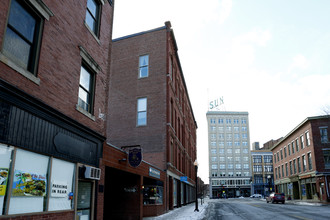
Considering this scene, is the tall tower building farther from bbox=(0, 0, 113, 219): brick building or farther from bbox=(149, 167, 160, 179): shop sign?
bbox=(0, 0, 113, 219): brick building

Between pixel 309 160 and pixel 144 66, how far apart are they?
31.7 meters

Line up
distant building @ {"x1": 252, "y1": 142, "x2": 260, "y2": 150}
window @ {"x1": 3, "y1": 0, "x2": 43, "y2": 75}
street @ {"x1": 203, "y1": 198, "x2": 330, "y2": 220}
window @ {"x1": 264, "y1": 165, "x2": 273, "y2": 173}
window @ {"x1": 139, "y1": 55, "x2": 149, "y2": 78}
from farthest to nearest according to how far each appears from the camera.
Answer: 1. distant building @ {"x1": 252, "y1": 142, "x2": 260, "y2": 150}
2. window @ {"x1": 264, "y1": 165, "x2": 273, "y2": 173}
3. window @ {"x1": 139, "y1": 55, "x2": 149, "y2": 78}
4. street @ {"x1": 203, "y1": 198, "x2": 330, "y2": 220}
5. window @ {"x1": 3, "y1": 0, "x2": 43, "y2": 75}

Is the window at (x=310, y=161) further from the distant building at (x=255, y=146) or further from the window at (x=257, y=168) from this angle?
the distant building at (x=255, y=146)

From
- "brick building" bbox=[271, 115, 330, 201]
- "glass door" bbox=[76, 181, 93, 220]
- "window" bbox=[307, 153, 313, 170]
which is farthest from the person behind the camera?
→ "window" bbox=[307, 153, 313, 170]

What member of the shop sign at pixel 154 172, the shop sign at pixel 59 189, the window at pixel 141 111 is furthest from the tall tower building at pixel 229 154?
the shop sign at pixel 59 189

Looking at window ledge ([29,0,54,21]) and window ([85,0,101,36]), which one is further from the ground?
window ([85,0,101,36])

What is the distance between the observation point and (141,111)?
24266 mm

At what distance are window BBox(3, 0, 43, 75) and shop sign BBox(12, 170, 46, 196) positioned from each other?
2.84m

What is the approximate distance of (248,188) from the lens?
98312 mm

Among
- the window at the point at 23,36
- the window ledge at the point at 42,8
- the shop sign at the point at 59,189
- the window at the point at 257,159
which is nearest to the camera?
the window at the point at 23,36

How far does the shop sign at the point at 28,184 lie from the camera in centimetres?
665

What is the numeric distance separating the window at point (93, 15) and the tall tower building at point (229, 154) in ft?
302

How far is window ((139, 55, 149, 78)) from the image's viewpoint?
2531 cm

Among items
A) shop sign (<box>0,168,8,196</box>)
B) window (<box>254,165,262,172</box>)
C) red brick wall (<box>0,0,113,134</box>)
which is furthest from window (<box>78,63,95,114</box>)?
window (<box>254,165,262,172</box>)
